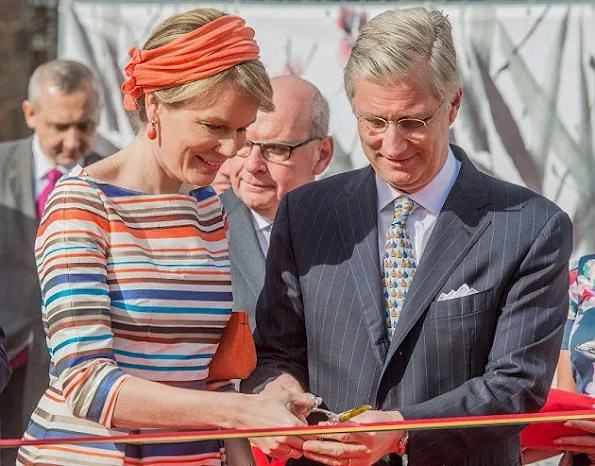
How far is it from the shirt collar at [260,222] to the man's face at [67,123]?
1.30 m

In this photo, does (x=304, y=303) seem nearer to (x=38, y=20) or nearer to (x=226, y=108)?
(x=226, y=108)

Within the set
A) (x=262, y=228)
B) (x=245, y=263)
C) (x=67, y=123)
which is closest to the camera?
(x=245, y=263)

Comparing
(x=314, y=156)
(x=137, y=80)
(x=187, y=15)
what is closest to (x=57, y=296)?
(x=137, y=80)

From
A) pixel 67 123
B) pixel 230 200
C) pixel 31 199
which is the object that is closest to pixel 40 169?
pixel 31 199

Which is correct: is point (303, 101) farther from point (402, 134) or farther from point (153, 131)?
point (153, 131)

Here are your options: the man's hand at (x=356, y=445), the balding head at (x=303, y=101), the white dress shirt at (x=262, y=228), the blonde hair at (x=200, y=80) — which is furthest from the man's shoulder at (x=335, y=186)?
the balding head at (x=303, y=101)

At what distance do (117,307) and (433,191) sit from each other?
815 mm

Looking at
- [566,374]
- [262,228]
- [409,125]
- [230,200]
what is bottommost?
[566,374]

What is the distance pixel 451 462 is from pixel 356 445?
0.84 ft

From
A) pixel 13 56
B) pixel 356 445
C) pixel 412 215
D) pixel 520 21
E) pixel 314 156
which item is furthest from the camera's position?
pixel 13 56

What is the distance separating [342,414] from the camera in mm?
2625

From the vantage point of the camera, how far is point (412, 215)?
9.33 ft

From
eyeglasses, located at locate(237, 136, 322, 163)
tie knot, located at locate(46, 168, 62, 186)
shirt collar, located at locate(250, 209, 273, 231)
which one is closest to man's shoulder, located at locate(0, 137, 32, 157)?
tie knot, located at locate(46, 168, 62, 186)

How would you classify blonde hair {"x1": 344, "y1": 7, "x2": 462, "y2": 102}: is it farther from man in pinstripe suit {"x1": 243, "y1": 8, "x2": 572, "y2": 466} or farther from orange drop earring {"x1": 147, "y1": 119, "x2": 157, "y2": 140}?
orange drop earring {"x1": 147, "y1": 119, "x2": 157, "y2": 140}
